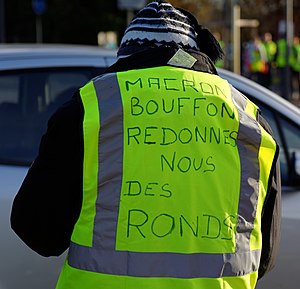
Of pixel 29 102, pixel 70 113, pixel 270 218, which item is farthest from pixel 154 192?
pixel 29 102

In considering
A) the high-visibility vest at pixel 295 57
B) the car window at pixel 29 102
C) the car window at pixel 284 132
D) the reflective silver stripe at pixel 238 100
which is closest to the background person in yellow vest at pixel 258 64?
the high-visibility vest at pixel 295 57

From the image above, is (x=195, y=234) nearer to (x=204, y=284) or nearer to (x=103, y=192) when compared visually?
(x=204, y=284)

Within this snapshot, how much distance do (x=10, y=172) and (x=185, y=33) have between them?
1.37 m

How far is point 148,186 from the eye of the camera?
7.43 ft

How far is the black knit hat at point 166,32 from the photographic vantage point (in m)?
2.44

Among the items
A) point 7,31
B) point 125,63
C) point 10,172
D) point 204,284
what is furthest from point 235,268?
point 7,31

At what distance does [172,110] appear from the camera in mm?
2299

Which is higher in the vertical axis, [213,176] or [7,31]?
[7,31]

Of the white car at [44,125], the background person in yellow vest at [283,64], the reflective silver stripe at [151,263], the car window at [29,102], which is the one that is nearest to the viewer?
the reflective silver stripe at [151,263]

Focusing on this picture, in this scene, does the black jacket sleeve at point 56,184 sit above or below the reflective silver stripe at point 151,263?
above

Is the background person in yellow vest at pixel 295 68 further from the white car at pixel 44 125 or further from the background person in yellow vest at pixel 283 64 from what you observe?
the white car at pixel 44 125

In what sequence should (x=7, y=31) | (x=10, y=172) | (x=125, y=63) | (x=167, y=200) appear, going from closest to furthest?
1. (x=167, y=200)
2. (x=125, y=63)
3. (x=10, y=172)
4. (x=7, y=31)

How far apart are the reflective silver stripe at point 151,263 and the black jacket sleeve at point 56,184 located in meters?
0.10

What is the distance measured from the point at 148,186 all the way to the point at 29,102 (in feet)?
5.71
